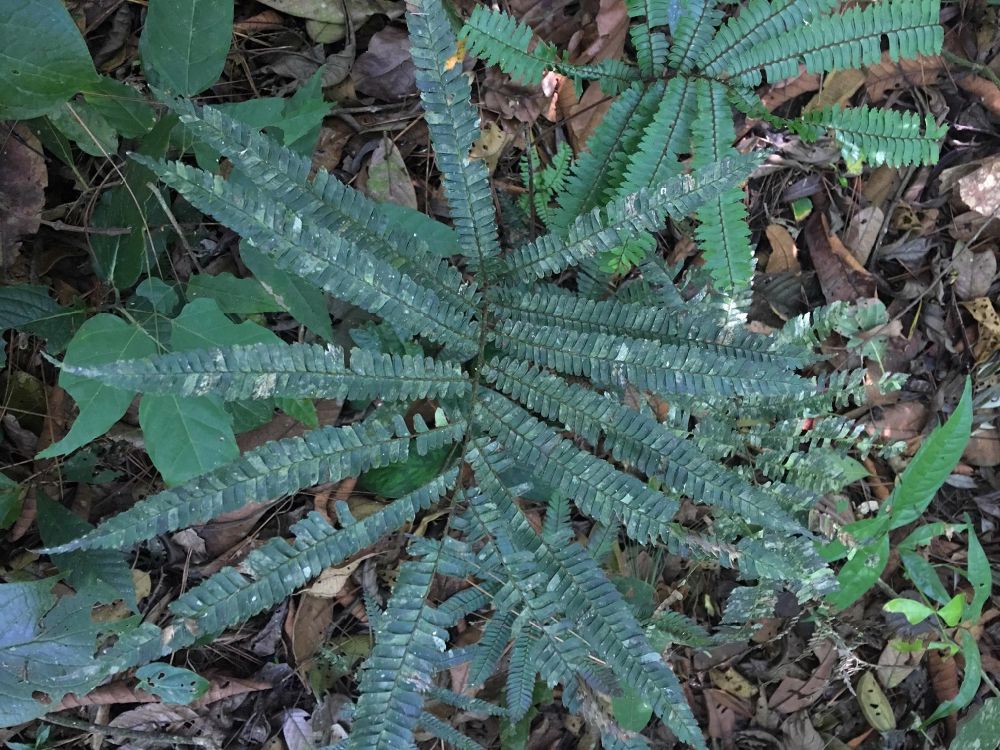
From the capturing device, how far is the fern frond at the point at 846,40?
6.94 feet

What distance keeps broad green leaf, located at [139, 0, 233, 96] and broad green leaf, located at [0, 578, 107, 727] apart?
1.28 metres

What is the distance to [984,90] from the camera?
2898mm

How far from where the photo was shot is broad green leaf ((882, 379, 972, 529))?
2.31 metres

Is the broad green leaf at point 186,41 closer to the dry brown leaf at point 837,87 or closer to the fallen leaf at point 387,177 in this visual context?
the fallen leaf at point 387,177

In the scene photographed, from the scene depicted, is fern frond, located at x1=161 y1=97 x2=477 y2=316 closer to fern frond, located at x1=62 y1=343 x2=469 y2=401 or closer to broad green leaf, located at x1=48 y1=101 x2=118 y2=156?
fern frond, located at x1=62 y1=343 x2=469 y2=401

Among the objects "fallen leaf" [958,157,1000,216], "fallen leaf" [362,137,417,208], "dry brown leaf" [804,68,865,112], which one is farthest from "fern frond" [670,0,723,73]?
"fallen leaf" [958,157,1000,216]

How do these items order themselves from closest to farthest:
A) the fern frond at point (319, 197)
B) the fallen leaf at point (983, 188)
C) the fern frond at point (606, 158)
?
the fern frond at point (319, 197) < the fern frond at point (606, 158) < the fallen leaf at point (983, 188)

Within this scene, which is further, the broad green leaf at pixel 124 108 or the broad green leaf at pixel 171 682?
the broad green leaf at pixel 171 682

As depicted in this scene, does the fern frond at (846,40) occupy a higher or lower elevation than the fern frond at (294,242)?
higher

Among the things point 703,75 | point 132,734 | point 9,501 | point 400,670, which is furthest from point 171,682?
point 703,75

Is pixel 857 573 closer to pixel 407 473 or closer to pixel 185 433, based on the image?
pixel 407 473

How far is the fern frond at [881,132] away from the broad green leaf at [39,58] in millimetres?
2055

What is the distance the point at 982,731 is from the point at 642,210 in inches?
94.6

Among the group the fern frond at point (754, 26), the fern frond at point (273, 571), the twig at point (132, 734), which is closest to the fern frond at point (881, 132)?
the fern frond at point (754, 26)
